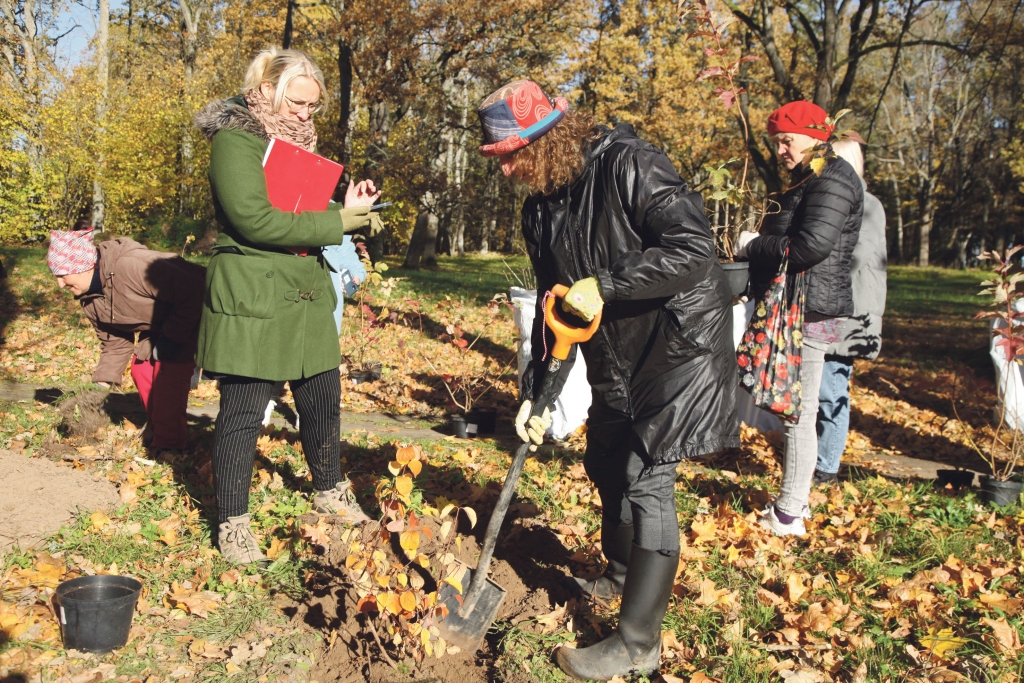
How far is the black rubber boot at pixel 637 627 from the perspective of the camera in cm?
255

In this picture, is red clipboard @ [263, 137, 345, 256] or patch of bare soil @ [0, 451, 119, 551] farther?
patch of bare soil @ [0, 451, 119, 551]

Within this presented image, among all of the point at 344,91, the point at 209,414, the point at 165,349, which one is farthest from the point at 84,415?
the point at 344,91

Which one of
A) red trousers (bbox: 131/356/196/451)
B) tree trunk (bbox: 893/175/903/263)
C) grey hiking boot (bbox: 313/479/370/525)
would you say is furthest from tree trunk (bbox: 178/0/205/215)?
tree trunk (bbox: 893/175/903/263)

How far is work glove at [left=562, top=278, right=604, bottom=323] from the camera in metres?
2.33

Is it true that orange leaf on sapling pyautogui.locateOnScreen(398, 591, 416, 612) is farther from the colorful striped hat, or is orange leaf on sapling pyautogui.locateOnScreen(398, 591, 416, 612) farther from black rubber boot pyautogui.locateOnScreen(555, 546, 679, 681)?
the colorful striped hat

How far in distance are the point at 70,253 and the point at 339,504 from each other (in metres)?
2.10

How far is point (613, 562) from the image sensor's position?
3.09m

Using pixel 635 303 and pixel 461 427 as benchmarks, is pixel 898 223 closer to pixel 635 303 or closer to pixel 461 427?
pixel 461 427

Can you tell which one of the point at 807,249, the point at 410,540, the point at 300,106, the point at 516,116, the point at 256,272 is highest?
the point at 300,106

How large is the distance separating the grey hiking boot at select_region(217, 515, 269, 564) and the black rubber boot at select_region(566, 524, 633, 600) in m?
1.38

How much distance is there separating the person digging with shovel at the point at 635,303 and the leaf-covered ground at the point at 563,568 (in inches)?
20.4

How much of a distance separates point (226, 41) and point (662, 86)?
17.1 meters

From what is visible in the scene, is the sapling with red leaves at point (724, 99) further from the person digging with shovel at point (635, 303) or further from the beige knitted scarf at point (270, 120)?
the beige knitted scarf at point (270, 120)

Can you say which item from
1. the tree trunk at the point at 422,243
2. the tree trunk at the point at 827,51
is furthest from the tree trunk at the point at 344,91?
the tree trunk at the point at 827,51
